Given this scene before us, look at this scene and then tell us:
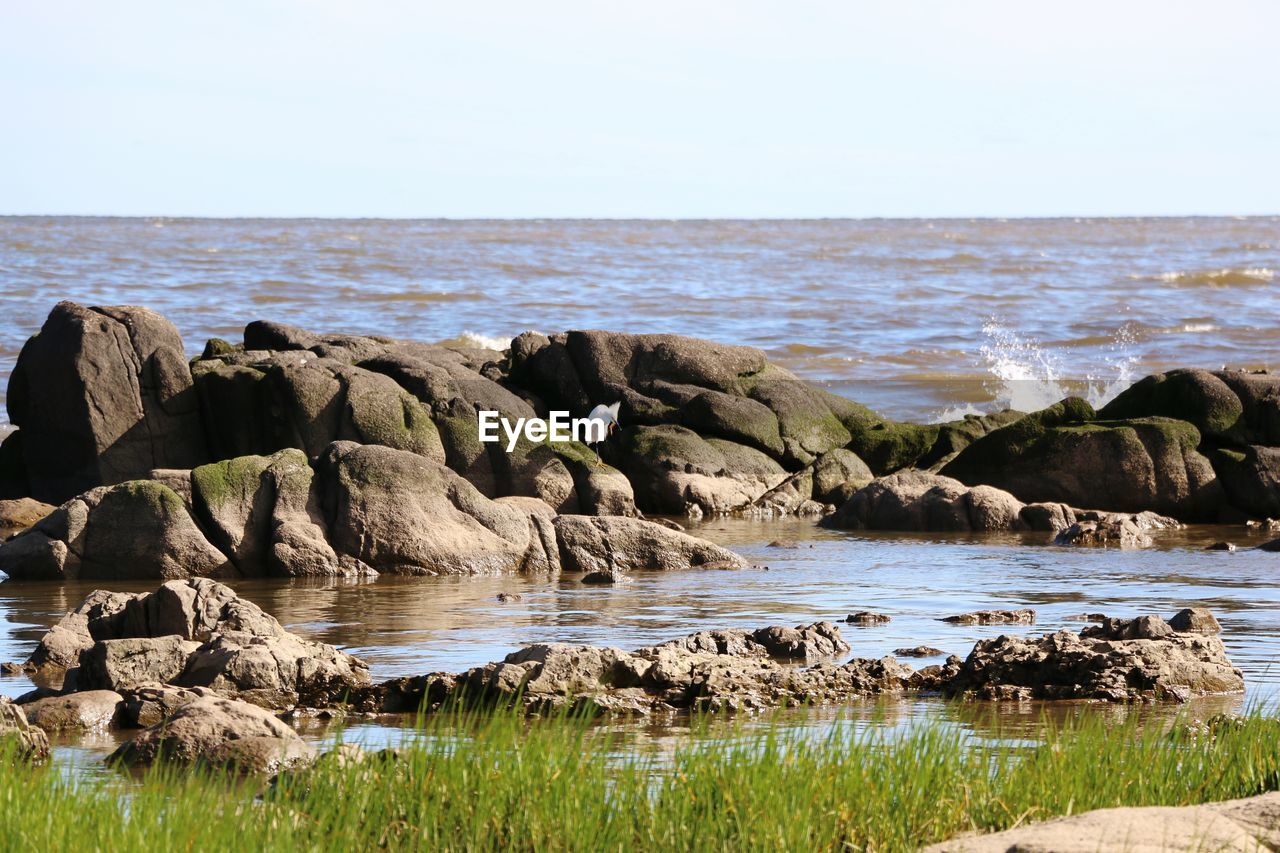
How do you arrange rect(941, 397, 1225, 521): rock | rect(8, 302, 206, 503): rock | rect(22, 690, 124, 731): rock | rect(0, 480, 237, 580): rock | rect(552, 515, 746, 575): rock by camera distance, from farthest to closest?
rect(941, 397, 1225, 521): rock < rect(8, 302, 206, 503): rock < rect(552, 515, 746, 575): rock < rect(0, 480, 237, 580): rock < rect(22, 690, 124, 731): rock

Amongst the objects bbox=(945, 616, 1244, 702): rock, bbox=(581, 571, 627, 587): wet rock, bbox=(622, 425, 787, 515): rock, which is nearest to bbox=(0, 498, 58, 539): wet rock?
bbox=(622, 425, 787, 515): rock

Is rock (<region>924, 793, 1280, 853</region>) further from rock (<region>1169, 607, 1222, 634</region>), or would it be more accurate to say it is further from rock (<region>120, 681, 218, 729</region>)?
rock (<region>1169, 607, 1222, 634</region>)

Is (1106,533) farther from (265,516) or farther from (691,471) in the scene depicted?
(265,516)

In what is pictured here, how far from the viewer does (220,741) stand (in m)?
7.33

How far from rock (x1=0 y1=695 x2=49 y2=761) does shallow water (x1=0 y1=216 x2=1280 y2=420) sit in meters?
22.0

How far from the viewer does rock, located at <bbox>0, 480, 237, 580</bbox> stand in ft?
45.9

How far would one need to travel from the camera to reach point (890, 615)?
1202 cm

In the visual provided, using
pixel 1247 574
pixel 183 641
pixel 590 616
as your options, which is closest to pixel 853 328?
pixel 1247 574

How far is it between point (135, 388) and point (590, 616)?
8.91 m

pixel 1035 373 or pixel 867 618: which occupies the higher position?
pixel 1035 373

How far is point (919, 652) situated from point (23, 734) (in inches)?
207

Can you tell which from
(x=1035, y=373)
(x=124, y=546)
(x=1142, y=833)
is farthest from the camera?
(x=1035, y=373)

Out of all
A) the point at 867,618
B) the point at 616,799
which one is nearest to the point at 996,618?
the point at 867,618

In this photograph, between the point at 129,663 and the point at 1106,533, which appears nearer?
the point at 129,663
